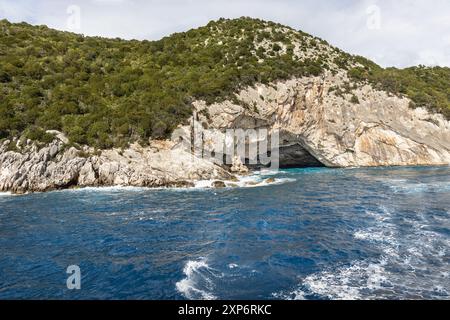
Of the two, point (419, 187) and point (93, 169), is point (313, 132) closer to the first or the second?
point (419, 187)

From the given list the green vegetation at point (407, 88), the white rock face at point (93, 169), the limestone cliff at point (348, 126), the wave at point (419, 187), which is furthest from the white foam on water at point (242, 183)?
the green vegetation at point (407, 88)

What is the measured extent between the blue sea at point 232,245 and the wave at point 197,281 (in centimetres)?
4

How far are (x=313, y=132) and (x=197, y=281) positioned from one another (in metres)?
44.1

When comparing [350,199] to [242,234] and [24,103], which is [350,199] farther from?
[24,103]

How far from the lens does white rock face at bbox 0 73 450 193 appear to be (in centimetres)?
3972

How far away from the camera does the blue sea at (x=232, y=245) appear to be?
12.5 metres

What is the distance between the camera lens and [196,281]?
13.2 m

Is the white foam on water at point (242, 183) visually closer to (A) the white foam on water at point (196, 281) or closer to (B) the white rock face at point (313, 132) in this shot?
(B) the white rock face at point (313, 132)

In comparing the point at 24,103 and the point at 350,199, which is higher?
the point at 24,103
